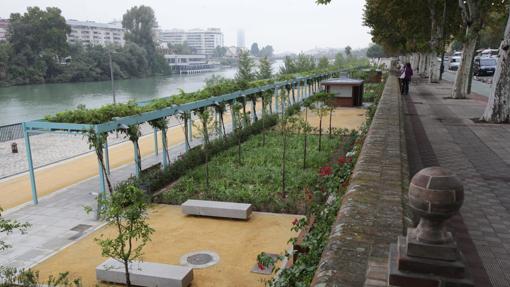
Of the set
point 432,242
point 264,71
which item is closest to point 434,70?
point 432,242

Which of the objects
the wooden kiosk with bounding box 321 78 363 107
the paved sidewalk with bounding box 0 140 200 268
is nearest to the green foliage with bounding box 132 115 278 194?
the paved sidewalk with bounding box 0 140 200 268

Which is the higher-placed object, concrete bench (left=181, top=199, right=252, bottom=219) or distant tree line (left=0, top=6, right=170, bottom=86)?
distant tree line (left=0, top=6, right=170, bottom=86)

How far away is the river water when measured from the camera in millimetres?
41812

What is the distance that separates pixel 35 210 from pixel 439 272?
10.0 m

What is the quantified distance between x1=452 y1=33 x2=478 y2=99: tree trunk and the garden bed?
8.59m

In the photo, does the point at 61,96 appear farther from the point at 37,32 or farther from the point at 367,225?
the point at 367,225

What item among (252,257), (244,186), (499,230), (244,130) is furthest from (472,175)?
(244,130)

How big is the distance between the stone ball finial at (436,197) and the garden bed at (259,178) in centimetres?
715

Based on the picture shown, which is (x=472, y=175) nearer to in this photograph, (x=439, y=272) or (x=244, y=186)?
(x=244, y=186)

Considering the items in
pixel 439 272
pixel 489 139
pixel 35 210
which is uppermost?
pixel 439 272

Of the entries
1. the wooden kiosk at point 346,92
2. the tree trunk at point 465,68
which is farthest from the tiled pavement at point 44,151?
the tree trunk at point 465,68

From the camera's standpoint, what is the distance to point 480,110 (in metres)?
17.5

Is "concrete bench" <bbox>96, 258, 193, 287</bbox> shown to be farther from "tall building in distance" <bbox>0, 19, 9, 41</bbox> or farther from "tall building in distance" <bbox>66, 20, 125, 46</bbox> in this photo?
"tall building in distance" <bbox>66, 20, 125, 46</bbox>

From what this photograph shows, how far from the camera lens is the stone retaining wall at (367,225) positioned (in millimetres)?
2807
